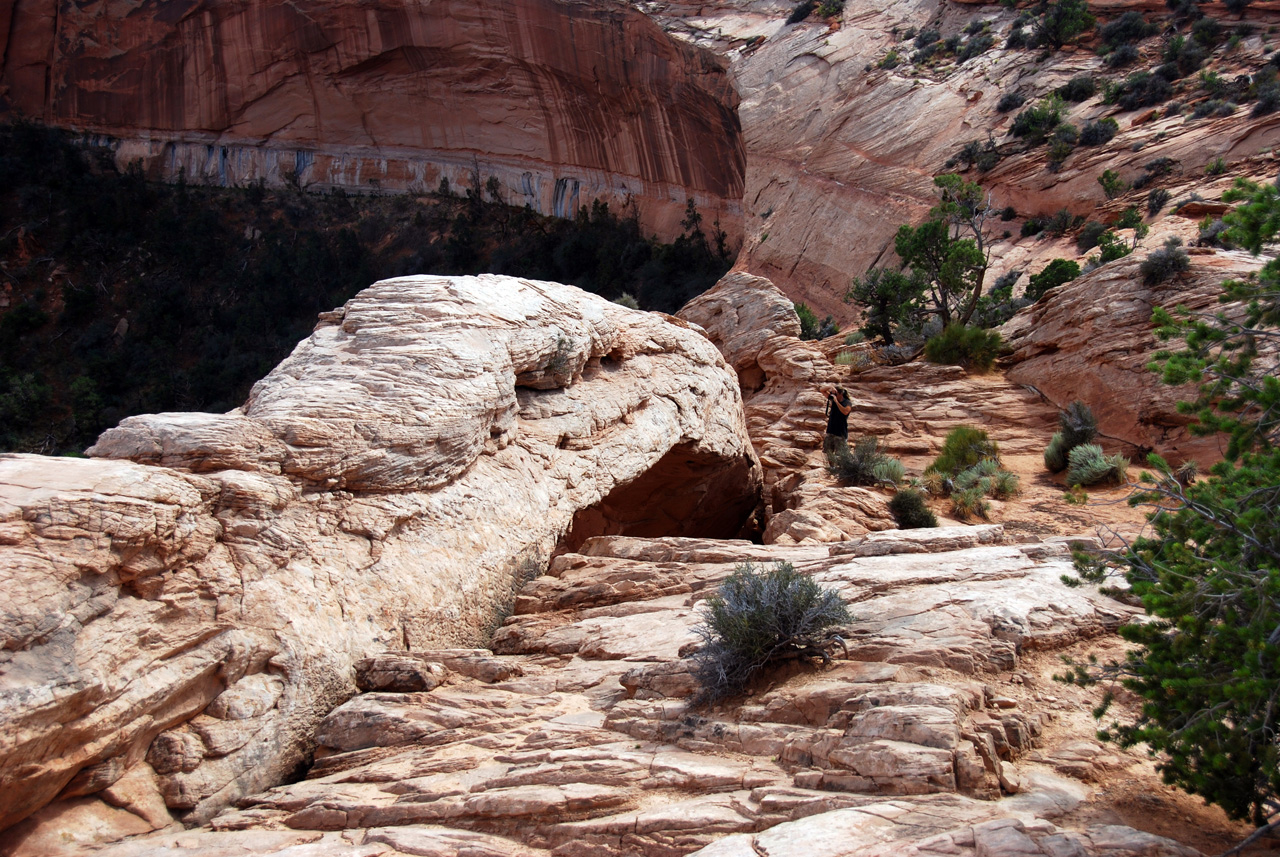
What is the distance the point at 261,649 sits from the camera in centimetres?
551

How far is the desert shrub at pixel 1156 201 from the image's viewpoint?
2081cm

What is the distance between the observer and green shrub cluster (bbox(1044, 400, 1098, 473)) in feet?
41.3

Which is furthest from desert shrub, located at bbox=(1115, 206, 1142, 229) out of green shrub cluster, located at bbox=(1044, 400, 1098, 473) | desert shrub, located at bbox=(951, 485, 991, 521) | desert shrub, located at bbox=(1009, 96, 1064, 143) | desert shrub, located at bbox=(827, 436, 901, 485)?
desert shrub, located at bbox=(951, 485, 991, 521)

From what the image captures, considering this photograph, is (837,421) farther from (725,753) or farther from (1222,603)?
(1222,603)

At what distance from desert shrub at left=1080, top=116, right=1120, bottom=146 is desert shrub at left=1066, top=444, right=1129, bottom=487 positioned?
52.2ft

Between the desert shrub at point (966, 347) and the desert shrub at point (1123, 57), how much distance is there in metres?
15.6

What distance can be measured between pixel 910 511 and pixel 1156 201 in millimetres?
15688

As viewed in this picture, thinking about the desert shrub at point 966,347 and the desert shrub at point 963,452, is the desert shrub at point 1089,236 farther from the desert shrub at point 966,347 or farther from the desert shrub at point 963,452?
the desert shrub at point 963,452

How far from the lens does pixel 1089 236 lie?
70.2 feet

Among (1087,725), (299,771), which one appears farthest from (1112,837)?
(299,771)

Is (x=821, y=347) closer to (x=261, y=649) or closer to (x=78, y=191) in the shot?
(x=261, y=649)

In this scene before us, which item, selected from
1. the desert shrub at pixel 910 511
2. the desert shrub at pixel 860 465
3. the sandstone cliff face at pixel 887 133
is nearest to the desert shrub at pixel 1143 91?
the sandstone cliff face at pixel 887 133

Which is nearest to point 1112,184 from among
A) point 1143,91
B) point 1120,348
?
point 1143,91

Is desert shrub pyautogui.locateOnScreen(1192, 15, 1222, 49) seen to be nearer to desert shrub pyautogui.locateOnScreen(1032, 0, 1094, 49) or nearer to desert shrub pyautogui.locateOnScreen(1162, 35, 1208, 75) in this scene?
desert shrub pyautogui.locateOnScreen(1162, 35, 1208, 75)
